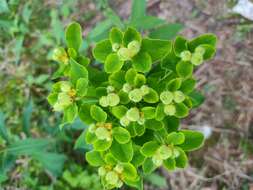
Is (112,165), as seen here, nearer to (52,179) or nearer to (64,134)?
(64,134)

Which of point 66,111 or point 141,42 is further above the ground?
point 141,42

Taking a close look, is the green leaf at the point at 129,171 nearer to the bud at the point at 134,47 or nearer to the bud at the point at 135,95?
the bud at the point at 135,95

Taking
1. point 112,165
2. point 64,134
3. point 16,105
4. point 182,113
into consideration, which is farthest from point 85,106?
point 16,105

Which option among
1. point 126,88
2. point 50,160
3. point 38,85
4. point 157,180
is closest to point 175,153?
point 126,88

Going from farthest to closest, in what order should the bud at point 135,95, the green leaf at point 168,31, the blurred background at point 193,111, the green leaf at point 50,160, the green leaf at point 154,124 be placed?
the blurred background at point 193,111
the green leaf at point 50,160
the green leaf at point 168,31
the green leaf at point 154,124
the bud at point 135,95

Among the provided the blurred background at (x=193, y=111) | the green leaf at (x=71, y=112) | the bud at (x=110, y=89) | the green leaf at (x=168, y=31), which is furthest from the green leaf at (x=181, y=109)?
the blurred background at (x=193, y=111)

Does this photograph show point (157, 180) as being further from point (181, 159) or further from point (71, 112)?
point (71, 112)
